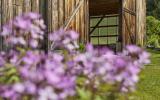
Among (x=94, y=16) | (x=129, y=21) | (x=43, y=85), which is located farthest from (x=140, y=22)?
(x=43, y=85)

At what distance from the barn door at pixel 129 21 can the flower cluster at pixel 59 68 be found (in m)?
14.9

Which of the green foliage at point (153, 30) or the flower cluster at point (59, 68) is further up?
the green foliage at point (153, 30)

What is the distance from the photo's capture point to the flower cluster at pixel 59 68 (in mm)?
2324

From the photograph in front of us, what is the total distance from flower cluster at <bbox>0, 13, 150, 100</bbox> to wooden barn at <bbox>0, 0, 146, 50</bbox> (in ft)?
26.9

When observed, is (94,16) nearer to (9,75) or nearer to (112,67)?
(9,75)

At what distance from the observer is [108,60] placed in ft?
9.02

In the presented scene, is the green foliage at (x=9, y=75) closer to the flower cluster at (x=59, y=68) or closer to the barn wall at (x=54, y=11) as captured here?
the flower cluster at (x=59, y=68)

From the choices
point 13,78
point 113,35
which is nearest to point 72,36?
point 13,78

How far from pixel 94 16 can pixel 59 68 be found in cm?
2290

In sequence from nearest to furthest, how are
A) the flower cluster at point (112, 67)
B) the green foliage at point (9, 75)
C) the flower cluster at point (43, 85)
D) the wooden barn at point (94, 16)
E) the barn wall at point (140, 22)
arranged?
the flower cluster at point (43, 85) → the flower cluster at point (112, 67) → the green foliage at point (9, 75) → the wooden barn at point (94, 16) → the barn wall at point (140, 22)

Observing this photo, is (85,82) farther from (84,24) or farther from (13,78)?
(84,24)

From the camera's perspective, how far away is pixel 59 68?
8.07 feet

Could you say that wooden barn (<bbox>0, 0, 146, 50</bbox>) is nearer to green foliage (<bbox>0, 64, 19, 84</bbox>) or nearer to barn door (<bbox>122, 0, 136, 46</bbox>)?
barn door (<bbox>122, 0, 136, 46</bbox>)

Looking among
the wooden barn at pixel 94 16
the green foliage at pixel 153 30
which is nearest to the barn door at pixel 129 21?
the wooden barn at pixel 94 16
